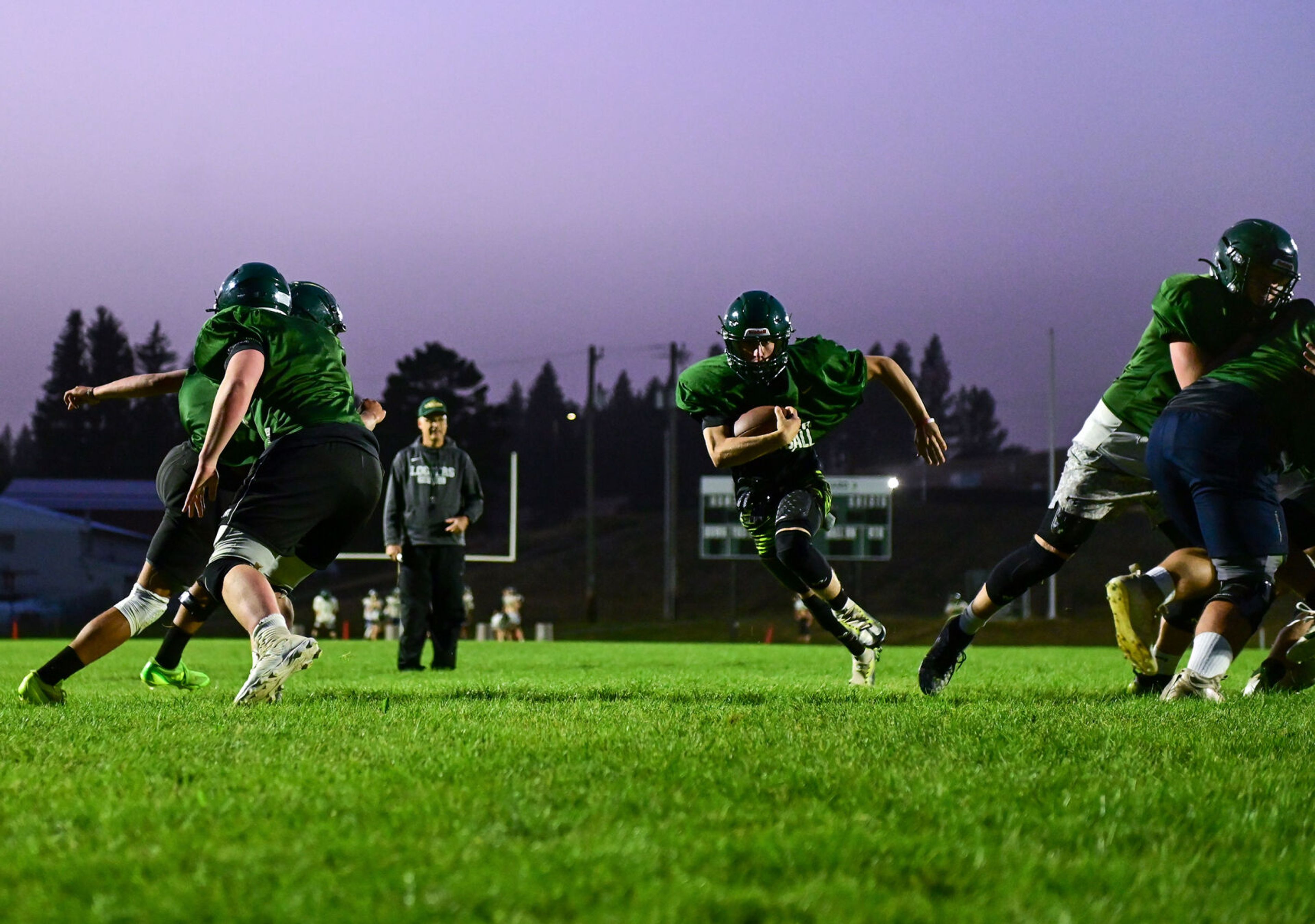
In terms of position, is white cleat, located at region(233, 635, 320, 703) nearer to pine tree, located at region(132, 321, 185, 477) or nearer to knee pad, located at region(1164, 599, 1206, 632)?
knee pad, located at region(1164, 599, 1206, 632)

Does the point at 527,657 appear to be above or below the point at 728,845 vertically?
below

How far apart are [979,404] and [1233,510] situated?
136258mm

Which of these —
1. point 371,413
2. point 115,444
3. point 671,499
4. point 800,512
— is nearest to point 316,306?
point 371,413

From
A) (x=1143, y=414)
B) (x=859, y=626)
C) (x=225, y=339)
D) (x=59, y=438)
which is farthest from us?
(x=59, y=438)

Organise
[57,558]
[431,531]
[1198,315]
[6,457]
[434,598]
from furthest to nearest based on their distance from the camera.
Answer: [6,457], [57,558], [434,598], [431,531], [1198,315]

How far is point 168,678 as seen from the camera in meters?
8.20

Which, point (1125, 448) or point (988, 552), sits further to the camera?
point (988, 552)

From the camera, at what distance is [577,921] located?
7.32ft

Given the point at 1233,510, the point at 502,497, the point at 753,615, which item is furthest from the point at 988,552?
the point at 1233,510

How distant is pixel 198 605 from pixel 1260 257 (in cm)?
590

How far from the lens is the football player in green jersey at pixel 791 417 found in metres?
7.62

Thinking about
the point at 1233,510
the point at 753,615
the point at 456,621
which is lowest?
the point at 753,615

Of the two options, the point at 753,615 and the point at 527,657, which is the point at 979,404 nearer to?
the point at 753,615

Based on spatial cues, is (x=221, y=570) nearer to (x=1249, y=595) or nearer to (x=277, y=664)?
(x=277, y=664)
